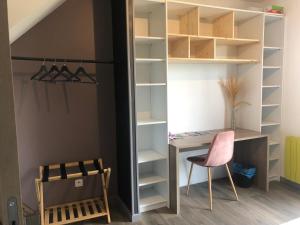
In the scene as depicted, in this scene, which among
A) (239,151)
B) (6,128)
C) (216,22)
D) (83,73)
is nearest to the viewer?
(6,128)

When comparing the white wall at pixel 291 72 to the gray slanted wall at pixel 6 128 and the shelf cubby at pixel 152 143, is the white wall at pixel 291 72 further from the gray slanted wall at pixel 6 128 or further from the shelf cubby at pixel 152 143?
the gray slanted wall at pixel 6 128

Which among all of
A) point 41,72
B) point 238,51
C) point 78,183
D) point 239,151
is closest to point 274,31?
point 238,51

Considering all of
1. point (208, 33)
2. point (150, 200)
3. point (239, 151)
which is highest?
point (208, 33)

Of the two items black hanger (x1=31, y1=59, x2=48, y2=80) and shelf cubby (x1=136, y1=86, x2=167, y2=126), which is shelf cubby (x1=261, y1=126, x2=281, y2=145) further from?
black hanger (x1=31, y1=59, x2=48, y2=80)

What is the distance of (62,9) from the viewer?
2.44m

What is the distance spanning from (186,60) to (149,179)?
1.42 metres

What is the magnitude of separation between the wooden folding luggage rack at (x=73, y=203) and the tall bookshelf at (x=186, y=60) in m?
0.41

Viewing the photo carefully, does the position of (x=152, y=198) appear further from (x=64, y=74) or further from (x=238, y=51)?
(x=238, y=51)

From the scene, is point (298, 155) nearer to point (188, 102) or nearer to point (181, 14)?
point (188, 102)

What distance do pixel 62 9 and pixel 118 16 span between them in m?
0.58

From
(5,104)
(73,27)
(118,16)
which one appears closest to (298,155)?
(118,16)

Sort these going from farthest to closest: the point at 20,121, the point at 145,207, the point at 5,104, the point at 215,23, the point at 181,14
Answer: the point at 215,23, the point at 181,14, the point at 145,207, the point at 20,121, the point at 5,104

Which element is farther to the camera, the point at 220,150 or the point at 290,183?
the point at 290,183

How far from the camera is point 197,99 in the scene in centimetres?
Answer: 323
